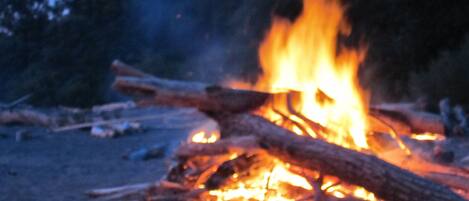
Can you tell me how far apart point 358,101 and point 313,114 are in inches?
19.8

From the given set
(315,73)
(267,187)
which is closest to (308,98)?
(315,73)

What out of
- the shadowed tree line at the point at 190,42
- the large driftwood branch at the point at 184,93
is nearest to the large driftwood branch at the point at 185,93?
the large driftwood branch at the point at 184,93

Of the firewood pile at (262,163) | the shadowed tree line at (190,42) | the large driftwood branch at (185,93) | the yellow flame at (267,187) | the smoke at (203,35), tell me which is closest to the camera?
the firewood pile at (262,163)

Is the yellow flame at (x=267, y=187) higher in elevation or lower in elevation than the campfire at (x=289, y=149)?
lower

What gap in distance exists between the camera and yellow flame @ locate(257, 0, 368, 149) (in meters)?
5.80

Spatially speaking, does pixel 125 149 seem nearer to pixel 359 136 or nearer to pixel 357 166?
pixel 359 136

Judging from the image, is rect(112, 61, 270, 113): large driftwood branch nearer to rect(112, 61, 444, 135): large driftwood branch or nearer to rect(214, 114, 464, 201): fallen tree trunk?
rect(112, 61, 444, 135): large driftwood branch

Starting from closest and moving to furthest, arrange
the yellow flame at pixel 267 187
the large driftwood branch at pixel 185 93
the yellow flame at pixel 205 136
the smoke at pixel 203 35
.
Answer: the large driftwood branch at pixel 185 93, the yellow flame at pixel 267 187, the yellow flame at pixel 205 136, the smoke at pixel 203 35

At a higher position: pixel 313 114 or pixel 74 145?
pixel 313 114

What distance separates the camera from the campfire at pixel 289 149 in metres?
4.58

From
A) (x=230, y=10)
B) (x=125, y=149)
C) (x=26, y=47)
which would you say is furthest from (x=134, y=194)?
(x=26, y=47)

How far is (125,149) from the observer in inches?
417

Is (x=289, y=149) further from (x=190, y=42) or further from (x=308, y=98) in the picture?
(x=190, y=42)

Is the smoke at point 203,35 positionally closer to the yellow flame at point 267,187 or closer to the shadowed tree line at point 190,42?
the shadowed tree line at point 190,42
